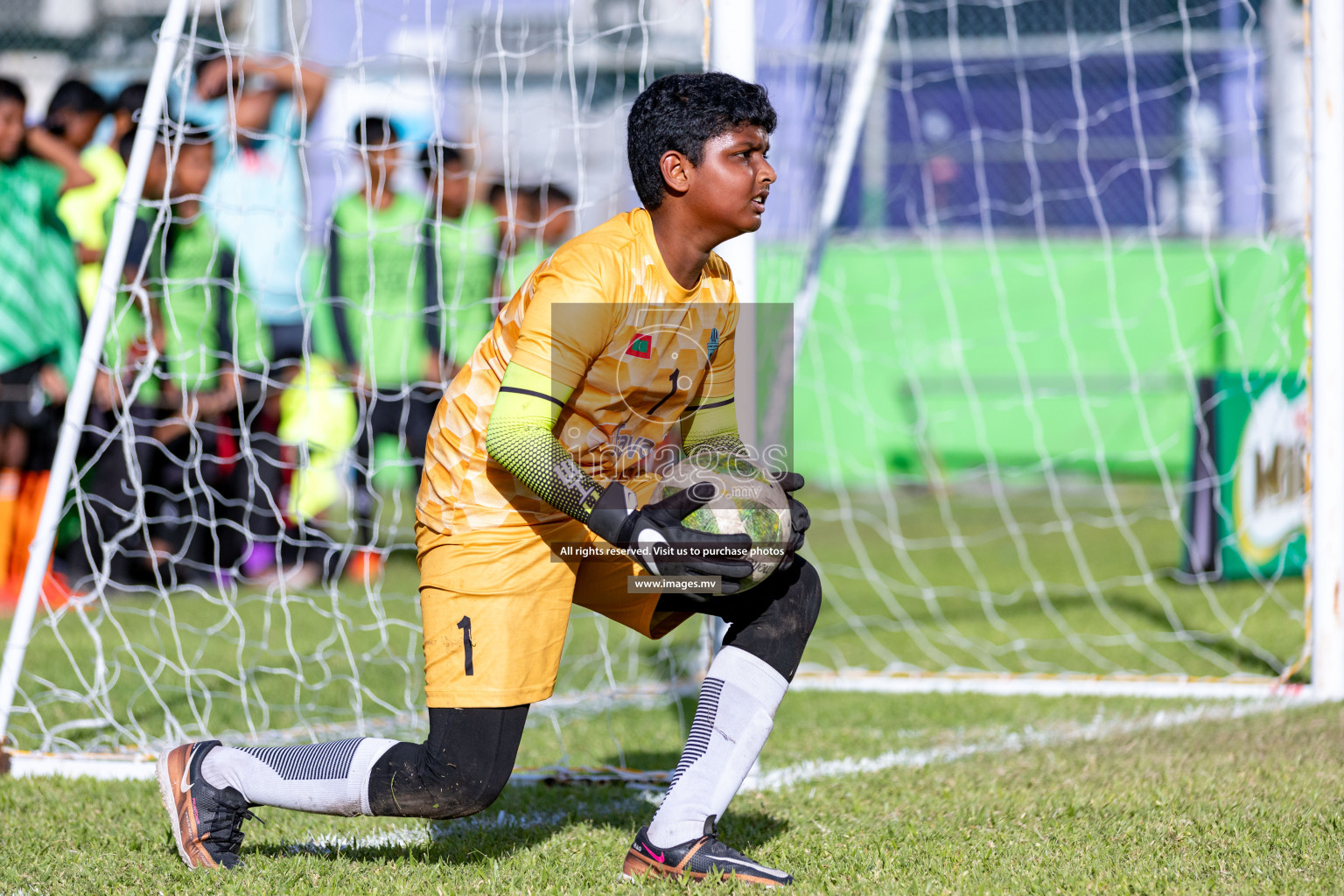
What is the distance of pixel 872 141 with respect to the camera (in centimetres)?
1209

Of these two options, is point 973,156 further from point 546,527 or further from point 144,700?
point 546,527

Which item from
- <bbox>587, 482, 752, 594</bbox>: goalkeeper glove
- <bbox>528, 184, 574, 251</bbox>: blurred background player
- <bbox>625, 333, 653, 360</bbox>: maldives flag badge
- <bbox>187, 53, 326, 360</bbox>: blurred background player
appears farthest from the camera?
Result: <bbox>528, 184, 574, 251</bbox>: blurred background player

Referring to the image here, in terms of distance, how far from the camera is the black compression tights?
8.64 feet

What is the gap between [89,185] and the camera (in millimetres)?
6590

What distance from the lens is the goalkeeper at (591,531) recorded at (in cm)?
255

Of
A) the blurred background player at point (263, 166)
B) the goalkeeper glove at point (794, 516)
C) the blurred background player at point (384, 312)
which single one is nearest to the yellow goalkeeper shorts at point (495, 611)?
the goalkeeper glove at point (794, 516)

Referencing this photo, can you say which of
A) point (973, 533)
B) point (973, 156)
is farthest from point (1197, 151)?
point (973, 533)

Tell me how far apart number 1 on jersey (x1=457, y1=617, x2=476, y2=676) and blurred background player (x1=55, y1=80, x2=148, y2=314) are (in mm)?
4679

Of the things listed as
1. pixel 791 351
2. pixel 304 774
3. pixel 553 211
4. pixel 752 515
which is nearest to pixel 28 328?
pixel 553 211

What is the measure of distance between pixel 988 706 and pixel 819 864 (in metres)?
2.02

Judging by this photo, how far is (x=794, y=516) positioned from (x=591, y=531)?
1.34 ft

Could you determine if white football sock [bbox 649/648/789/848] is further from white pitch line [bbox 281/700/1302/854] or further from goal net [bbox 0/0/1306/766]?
goal net [bbox 0/0/1306/766]

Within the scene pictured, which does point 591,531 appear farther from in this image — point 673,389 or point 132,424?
point 132,424

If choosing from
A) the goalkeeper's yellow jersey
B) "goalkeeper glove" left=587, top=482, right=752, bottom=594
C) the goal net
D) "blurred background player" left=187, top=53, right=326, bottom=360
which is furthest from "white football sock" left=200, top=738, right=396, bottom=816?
"blurred background player" left=187, top=53, right=326, bottom=360
